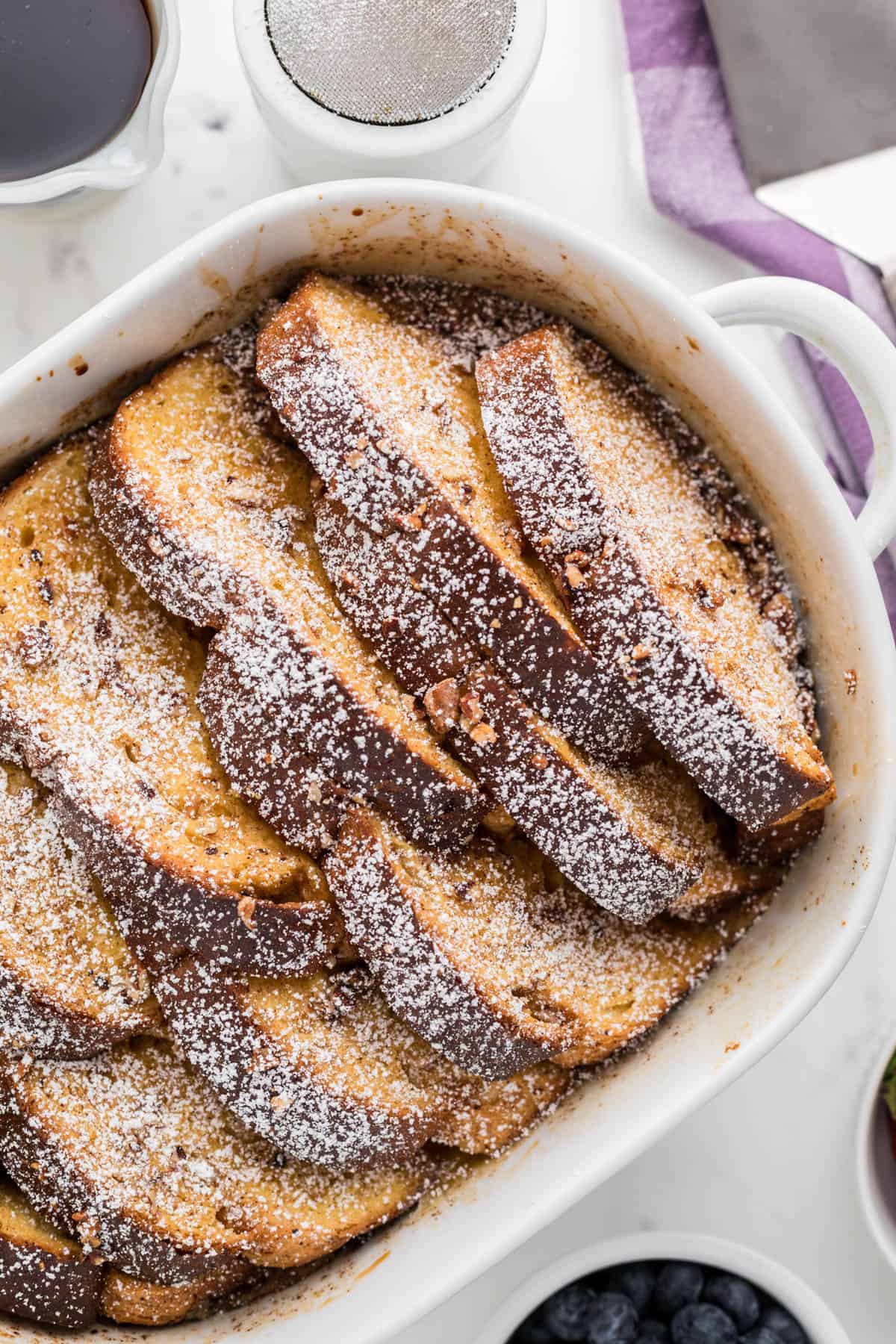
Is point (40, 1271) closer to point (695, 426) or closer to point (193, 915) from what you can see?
point (193, 915)

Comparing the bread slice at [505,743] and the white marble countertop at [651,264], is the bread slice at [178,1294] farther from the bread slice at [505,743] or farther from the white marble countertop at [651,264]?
the bread slice at [505,743]

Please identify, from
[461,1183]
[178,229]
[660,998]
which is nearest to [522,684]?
[660,998]

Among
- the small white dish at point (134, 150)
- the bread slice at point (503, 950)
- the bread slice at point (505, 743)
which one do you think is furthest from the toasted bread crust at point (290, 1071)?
the small white dish at point (134, 150)

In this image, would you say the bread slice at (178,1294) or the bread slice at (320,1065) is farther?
the bread slice at (178,1294)

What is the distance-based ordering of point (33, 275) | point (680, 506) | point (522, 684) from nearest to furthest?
1. point (522, 684)
2. point (680, 506)
3. point (33, 275)

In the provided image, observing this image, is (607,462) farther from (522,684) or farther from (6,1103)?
(6,1103)

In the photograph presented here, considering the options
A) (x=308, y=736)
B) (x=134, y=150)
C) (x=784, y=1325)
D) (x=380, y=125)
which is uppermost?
(x=134, y=150)

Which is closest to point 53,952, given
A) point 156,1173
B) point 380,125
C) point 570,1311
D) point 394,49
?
point 156,1173
